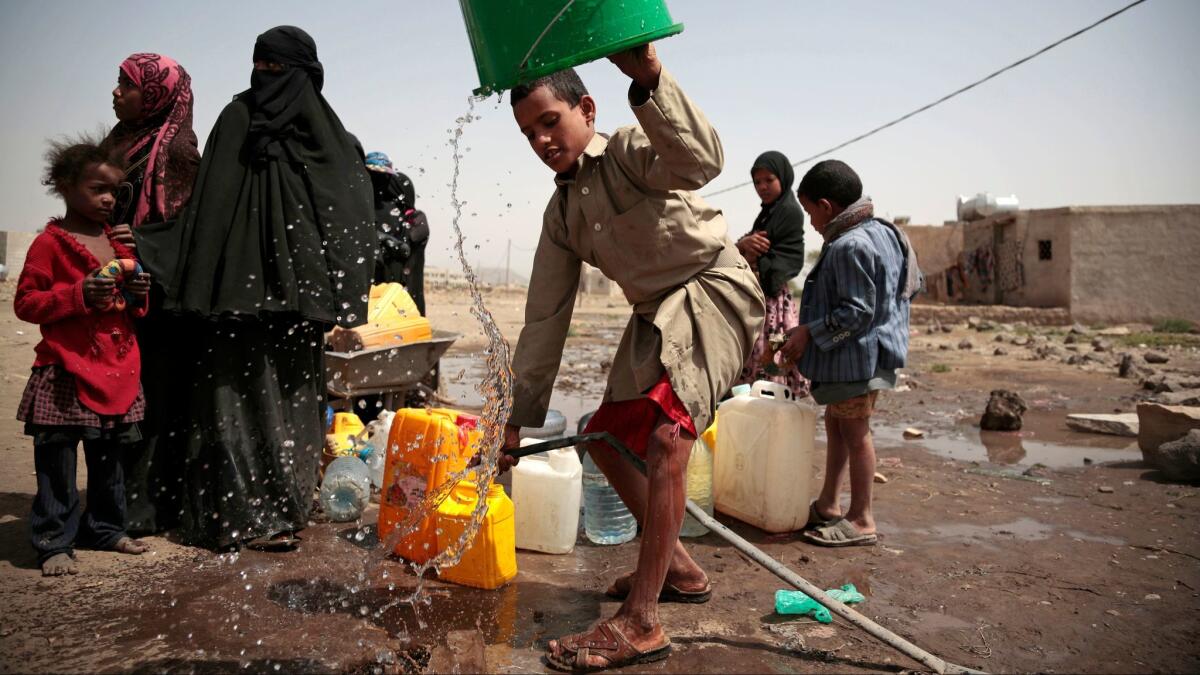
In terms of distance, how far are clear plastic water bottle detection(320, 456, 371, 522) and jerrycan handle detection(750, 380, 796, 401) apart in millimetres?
2054

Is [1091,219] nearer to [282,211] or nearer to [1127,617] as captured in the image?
[1127,617]

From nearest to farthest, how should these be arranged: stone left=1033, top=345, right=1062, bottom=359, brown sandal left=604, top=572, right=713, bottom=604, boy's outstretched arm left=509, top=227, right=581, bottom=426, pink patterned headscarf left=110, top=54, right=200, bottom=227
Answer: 1. boy's outstretched arm left=509, top=227, right=581, bottom=426
2. brown sandal left=604, top=572, right=713, bottom=604
3. pink patterned headscarf left=110, top=54, right=200, bottom=227
4. stone left=1033, top=345, right=1062, bottom=359

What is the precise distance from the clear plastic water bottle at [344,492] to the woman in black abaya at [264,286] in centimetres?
24

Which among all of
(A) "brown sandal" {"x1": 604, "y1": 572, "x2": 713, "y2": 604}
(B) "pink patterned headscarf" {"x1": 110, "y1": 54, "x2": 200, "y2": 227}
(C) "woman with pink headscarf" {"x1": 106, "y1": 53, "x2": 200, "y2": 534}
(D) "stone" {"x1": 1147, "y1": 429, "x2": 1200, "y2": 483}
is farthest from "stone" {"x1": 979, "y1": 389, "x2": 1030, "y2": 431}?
(B) "pink patterned headscarf" {"x1": 110, "y1": 54, "x2": 200, "y2": 227}

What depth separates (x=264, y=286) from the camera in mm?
3420

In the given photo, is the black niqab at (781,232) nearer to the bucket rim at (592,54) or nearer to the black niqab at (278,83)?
the black niqab at (278,83)

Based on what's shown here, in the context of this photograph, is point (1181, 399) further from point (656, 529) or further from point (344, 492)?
point (344, 492)

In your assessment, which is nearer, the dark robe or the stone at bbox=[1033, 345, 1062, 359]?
the dark robe

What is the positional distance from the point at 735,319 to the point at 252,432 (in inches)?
89.6

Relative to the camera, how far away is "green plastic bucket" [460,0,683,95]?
6.27ft

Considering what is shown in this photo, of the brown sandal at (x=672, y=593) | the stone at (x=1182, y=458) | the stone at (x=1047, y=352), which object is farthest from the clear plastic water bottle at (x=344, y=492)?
the stone at (x=1047, y=352)

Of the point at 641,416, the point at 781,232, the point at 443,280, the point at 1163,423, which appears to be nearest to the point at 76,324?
the point at 641,416

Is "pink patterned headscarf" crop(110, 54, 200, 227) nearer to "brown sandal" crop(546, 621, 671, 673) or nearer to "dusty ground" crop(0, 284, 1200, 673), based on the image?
"dusty ground" crop(0, 284, 1200, 673)

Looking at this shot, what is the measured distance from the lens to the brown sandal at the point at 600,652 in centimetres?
235
